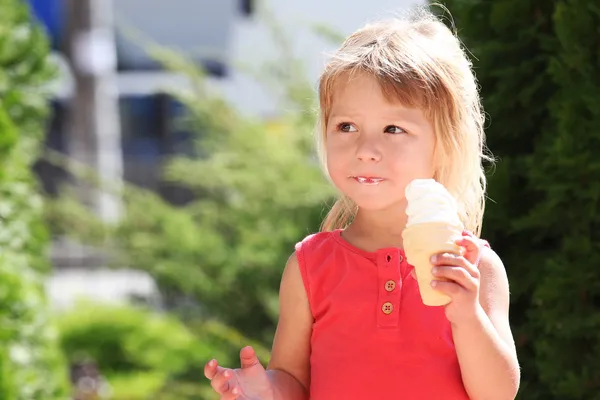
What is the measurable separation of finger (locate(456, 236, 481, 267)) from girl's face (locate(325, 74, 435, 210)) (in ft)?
0.68

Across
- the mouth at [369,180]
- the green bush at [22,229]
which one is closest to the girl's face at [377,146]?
the mouth at [369,180]

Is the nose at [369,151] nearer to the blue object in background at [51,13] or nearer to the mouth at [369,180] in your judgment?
the mouth at [369,180]

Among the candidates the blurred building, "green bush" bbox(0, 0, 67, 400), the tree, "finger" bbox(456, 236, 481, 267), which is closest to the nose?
"finger" bbox(456, 236, 481, 267)

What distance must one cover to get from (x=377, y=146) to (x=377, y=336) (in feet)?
1.17

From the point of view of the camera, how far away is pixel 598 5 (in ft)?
8.66

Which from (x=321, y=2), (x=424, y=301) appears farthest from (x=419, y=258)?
(x=321, y=2)

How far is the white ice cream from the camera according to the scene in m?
1.83

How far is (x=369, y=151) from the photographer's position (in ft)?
6.63

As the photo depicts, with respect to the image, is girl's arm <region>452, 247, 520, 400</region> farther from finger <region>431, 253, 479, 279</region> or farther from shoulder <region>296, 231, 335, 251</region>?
shoulder <region>296, 231, 335, 251</region>

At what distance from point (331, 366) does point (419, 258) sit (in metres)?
0.35

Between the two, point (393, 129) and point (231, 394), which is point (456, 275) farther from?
point (231, 394)

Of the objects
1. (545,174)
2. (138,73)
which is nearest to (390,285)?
(545,174)

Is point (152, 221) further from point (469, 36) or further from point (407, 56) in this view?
point (407, 56)

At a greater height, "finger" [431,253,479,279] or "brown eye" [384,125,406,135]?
"brown eye" [384,125,406,135]
